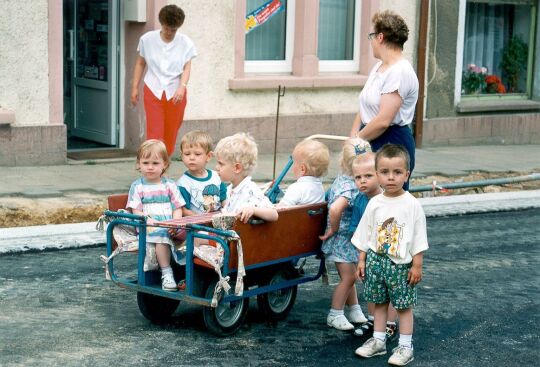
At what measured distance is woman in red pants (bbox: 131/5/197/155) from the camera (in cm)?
1129

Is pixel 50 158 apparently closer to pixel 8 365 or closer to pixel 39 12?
pixel 39 12

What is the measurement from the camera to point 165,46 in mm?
11320

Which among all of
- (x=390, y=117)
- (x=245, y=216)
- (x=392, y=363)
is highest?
(x=390, y=117)

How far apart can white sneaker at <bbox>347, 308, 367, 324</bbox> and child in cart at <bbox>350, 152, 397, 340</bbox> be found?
5.5 inches

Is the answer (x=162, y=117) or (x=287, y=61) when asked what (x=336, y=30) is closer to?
(x=287, y=61)

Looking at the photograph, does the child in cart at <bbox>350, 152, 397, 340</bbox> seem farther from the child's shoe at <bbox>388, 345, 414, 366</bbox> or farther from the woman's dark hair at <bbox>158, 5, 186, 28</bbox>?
the woman's dark hair at <bbox>158, 5, 186, 28</bbox>

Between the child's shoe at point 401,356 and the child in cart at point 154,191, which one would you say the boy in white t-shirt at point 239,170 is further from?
the child's shoe at point 401,356

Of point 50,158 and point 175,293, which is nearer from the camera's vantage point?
point 175,293

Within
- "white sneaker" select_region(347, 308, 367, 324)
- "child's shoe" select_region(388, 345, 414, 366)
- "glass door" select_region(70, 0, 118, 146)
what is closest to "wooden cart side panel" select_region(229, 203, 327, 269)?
"white sneaker" select_region(347, 308, 367, 324)

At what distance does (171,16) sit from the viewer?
36.3 feet

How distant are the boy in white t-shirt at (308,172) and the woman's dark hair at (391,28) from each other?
2.84 feet

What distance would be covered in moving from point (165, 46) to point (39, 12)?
5.85ft

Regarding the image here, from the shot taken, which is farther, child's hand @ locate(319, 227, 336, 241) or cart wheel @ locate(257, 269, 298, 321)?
cart wheel @ locate(257, 269, 298, 321)

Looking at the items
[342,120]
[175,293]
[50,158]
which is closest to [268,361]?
[175,293]
